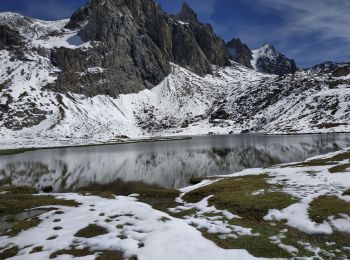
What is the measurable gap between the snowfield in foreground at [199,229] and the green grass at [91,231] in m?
0.15

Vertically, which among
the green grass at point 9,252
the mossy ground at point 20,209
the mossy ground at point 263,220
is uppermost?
the mossy ground at point 263,220

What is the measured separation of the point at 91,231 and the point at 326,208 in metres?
20.1

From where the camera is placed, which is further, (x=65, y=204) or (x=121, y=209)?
(x=65, y=204)

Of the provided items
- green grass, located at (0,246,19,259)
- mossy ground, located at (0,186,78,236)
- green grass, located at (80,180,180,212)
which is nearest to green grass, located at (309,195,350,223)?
green grass, located at (80,180,180,212)

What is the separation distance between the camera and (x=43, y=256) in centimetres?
2333

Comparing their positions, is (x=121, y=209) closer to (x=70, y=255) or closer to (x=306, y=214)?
(x=70, y=255)

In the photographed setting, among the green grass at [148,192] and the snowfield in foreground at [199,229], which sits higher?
the snowfield in foreground at [199,229]

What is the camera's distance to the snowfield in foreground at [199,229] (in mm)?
23109

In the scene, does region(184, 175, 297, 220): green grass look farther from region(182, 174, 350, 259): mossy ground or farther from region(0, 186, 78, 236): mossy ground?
region(0, 186, 78, 236): mossy ground

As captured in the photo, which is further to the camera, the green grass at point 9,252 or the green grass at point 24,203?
the green grass at point 24,203

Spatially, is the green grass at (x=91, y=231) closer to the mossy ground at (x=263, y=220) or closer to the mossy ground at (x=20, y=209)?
the mossy ground at (x=20, y=209)

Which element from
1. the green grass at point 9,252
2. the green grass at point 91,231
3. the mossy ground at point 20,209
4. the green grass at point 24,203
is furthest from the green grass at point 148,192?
the green grass at point 9,252

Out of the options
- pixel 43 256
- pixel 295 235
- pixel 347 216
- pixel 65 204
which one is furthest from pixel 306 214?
pixel 65 204

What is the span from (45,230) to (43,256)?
6.96m
